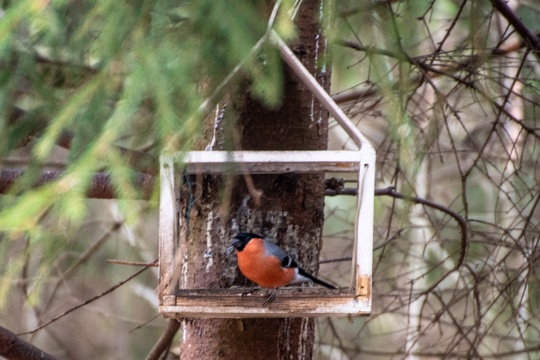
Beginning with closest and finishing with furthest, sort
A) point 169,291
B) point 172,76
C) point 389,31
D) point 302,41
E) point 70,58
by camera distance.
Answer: point 172,76
point 70,58
point 389,31
point 169,291
point 302,41

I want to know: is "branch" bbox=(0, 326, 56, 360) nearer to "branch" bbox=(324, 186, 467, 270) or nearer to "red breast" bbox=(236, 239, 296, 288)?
"red breast" bbox=(236, 239, 296, 288)

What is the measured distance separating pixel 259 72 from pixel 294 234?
134 cm

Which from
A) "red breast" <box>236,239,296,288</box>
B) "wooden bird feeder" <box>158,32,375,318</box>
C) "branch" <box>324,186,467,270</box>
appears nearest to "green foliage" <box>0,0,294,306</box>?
"wooden bird feeder" <box>158,32,375,318</box>

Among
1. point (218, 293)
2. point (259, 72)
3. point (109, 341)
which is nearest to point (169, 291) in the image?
point (218, 293)

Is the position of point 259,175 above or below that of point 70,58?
below

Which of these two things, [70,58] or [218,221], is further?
[218,221]

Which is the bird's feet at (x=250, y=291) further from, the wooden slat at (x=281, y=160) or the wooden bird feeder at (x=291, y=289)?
the wooden slat at (x=281, y=160)

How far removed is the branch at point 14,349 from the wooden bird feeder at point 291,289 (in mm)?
967

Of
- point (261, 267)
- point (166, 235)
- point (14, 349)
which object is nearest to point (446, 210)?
point (261, 267)

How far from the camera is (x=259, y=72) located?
201 centimetres

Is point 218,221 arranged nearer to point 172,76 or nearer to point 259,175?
point 259,175

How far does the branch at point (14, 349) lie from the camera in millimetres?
3402

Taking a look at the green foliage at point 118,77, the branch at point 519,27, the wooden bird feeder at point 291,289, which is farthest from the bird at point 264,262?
the branch at point 519,27

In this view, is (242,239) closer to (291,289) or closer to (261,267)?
(261,267)
